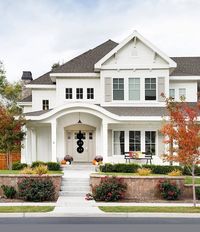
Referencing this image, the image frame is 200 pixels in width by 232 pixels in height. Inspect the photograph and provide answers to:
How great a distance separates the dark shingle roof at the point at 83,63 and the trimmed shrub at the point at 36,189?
15242 mm

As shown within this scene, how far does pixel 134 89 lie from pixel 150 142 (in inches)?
167

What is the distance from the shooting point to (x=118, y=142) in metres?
32.9

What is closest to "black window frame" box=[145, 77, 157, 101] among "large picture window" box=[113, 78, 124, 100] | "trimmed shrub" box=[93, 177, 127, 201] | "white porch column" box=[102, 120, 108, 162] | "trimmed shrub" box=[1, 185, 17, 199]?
"large picture window" box=[113, 78, 124, 100]

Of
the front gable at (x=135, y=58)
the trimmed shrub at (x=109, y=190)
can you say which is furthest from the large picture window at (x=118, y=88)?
the trimmed shrub at (x=109, y=190)

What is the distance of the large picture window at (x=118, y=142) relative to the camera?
32.9 meters

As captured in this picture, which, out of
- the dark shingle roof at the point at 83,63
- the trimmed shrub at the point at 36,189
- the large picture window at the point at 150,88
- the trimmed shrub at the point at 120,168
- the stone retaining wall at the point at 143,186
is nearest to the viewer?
the trimmed shrub at the point at 36,189

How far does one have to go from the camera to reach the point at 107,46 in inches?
1565

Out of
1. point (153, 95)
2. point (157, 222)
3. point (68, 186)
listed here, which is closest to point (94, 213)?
point (157, 222)

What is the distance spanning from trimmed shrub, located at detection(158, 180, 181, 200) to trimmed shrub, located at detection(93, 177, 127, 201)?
70.4 inches

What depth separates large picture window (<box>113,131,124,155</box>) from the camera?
32.9m

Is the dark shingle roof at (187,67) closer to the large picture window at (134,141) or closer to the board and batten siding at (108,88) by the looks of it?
the board and batten siding at (108,88)

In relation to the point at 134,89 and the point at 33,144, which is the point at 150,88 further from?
the point at 33,144

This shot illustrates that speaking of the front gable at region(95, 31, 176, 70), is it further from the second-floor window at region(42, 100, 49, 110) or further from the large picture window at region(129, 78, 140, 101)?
the second-floor window at region(42, 100, 49, 110)

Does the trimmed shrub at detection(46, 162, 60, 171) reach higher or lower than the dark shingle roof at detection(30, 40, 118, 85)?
lower
